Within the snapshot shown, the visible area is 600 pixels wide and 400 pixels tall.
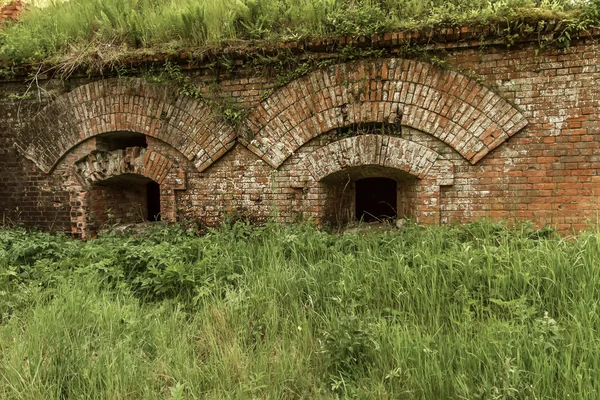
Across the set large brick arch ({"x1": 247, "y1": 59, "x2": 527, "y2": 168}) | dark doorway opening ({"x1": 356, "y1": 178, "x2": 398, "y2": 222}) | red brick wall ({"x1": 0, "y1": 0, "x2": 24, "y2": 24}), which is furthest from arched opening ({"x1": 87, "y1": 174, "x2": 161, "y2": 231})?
red brick wall ({"x1": 0, "y1": 0, "x2": 24, "y2": 24})

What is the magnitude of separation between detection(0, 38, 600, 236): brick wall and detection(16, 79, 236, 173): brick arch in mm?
16

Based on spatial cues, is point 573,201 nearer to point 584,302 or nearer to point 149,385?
point 584,302

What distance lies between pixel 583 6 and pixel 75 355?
19.1ft

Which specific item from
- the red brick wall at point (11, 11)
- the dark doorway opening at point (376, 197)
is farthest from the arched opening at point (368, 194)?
the red brick wall at point (11, 11)

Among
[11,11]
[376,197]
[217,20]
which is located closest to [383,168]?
[376,197]

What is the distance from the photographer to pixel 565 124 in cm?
468

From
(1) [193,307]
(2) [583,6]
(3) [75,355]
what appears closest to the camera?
(3) [75,355]

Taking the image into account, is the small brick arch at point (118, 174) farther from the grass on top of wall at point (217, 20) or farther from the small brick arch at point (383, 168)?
the small brick arch at point (383, 168)

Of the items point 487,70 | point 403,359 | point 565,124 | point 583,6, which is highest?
point 583,6

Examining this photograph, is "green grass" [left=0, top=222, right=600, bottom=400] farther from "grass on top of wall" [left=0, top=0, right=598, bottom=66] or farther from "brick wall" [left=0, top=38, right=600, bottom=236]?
"grass on top of wall" [left=0, top=0, right=598, bottom=66]

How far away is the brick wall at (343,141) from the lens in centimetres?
471

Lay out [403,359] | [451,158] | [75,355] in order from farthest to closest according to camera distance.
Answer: [451,158]
[75,355]
[403,359]

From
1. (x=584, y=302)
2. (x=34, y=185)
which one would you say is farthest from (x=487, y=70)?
(x=34, y=185)

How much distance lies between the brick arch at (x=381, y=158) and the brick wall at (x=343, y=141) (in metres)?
0.01
